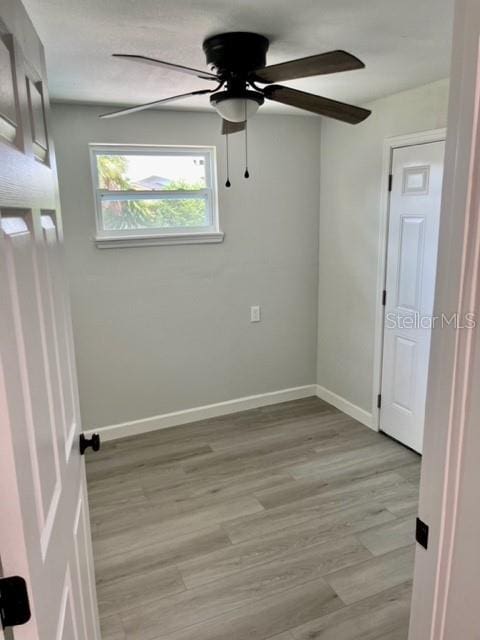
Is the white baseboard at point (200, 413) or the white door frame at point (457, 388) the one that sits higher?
the white door frame at point (457, 388)

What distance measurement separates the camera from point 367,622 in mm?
→ 1931

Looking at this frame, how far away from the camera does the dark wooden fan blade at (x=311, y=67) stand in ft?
5.05

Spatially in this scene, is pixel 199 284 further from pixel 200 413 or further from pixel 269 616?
pixel 269 616

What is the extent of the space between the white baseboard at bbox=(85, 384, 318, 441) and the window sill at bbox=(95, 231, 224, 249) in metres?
1.38

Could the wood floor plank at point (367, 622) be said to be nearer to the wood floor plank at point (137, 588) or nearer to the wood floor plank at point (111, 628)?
the wood floor plank at point (137, 588)

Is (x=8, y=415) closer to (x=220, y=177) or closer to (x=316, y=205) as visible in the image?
(x=220, y=177)

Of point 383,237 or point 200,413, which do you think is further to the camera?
point 200,413

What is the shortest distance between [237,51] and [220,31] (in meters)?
0.11

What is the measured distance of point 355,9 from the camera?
5.41 feet

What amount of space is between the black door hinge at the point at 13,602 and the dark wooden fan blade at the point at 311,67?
1.64 metres

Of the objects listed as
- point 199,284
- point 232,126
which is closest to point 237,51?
point 232,126

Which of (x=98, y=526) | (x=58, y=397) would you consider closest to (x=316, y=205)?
(x=98, y=526)

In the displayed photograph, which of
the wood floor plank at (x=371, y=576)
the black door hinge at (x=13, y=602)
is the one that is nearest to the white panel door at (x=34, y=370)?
the black door hinge at (x=13, y=602)

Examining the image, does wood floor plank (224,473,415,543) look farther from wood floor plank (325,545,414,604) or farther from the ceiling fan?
the ceiling fan
